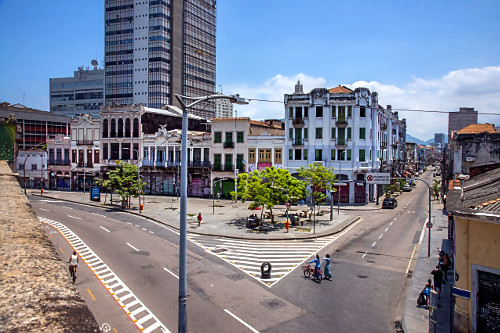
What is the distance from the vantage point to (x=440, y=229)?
124 ft

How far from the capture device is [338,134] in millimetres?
56281

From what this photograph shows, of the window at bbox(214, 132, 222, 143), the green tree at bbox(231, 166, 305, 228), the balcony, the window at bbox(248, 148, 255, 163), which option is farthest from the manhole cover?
the window at bbox(214, 132, 222, 143)

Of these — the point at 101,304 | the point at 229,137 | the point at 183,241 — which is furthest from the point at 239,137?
the point at 183,241

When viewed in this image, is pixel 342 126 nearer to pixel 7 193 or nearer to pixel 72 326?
pixel 7 193

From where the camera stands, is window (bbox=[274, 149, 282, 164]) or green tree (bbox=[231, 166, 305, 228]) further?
window (bbox=[274, 149, 282, 164])

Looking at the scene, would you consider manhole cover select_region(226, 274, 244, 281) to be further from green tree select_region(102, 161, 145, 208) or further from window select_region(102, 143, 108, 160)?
window select_region(102, 143, 108, 160)

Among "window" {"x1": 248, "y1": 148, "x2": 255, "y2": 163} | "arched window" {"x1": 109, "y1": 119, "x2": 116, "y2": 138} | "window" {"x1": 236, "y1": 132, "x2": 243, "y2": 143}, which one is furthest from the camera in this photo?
"arched window" {"x1": 109, "y1": 119, "x2": 116, "y2": 138}

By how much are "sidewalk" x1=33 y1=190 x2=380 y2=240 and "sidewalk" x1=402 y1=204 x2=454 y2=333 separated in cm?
906

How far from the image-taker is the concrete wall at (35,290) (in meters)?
3.96

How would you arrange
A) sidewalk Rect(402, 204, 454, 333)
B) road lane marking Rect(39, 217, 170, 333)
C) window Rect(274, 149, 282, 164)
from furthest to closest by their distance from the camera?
window Rect(274, 149, 282, 164)
sidewalk Rect(402, 204, 454, 333)
road lane marking Rect(39, 217, 170, 333)

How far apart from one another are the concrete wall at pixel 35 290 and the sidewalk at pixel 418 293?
13.9 meters

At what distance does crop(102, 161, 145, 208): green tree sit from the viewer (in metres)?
48.6

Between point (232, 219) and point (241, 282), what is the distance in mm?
21900

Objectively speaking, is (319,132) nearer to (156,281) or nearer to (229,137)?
(229,137)
